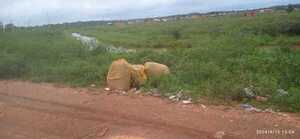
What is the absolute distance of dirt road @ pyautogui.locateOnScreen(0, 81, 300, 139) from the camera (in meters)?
4.98

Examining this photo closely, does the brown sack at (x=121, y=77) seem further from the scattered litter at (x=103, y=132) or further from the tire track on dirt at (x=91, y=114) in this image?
the scattered litter at (x=103, y=132)

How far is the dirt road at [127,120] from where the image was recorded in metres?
4.98

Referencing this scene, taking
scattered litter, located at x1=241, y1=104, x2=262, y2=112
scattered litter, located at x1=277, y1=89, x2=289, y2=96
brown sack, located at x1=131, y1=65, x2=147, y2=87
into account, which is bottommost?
scattered litter, located at x1=241, y1=104, x2=262, y2=112

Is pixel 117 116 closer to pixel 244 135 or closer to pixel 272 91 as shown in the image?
pixel 244 135

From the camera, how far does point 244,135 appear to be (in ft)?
15.6

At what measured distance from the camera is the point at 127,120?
5660 millimetres

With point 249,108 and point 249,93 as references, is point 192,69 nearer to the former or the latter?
point 249,93

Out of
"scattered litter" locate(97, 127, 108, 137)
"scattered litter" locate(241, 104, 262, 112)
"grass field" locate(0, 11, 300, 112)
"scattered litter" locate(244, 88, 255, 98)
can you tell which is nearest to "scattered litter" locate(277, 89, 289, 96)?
"grass field" locate(0, 11, 300, 112)

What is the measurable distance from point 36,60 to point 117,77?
445 centimetres

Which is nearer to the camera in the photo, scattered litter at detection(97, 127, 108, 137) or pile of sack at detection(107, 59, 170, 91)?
scattered litter at detection(97, 127, 108, 137)

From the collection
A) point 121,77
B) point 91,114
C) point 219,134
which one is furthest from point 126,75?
point 219,134

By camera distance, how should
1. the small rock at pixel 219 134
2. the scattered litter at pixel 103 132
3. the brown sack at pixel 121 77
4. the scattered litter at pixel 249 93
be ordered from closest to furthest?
the small rock at pixel 219 134 → the scattered litter at pixel 103 132 → the scattered litter at pixel 249 93 → the brown sack at pixel 121 77
